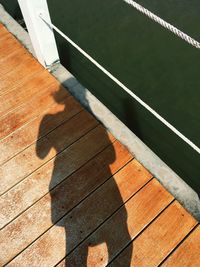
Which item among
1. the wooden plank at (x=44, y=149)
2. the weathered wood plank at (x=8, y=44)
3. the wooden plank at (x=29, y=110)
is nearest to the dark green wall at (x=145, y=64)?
the wooden plank at (x=44, y=149)

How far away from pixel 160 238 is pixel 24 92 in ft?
7.65

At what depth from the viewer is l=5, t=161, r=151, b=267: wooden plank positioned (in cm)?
277

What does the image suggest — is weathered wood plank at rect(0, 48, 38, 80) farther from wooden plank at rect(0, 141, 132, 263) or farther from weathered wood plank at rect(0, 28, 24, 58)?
wooden plank at rect(0, 141, 132, 263)

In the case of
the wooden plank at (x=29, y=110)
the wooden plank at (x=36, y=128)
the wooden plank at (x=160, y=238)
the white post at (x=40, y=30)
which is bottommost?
the wooden plank at (x=160, y=238)

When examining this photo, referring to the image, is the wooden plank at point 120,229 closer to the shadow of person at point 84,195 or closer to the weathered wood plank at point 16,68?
the shadow of person at point 84,195

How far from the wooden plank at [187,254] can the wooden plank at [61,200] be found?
920 mm

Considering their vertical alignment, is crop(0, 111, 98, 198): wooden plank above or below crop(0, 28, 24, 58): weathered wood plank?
below

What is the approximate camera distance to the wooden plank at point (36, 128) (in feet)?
11.3

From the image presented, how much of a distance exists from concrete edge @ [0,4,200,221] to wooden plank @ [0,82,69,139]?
5.6 inches

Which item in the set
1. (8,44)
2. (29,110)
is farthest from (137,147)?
(8,44)

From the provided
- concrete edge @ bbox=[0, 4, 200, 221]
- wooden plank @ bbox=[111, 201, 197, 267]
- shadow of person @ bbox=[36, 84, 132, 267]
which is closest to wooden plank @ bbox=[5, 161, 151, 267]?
shadow of person @ bbox=[36, 84, 132, 267]

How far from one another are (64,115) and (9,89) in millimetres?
858

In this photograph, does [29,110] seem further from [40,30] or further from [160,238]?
[160,238]

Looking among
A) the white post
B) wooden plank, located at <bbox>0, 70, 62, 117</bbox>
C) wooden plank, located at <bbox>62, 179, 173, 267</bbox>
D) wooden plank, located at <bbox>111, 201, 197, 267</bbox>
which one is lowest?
wooden plank, located at <bbox>111, 201, 197, 267</bbox>
